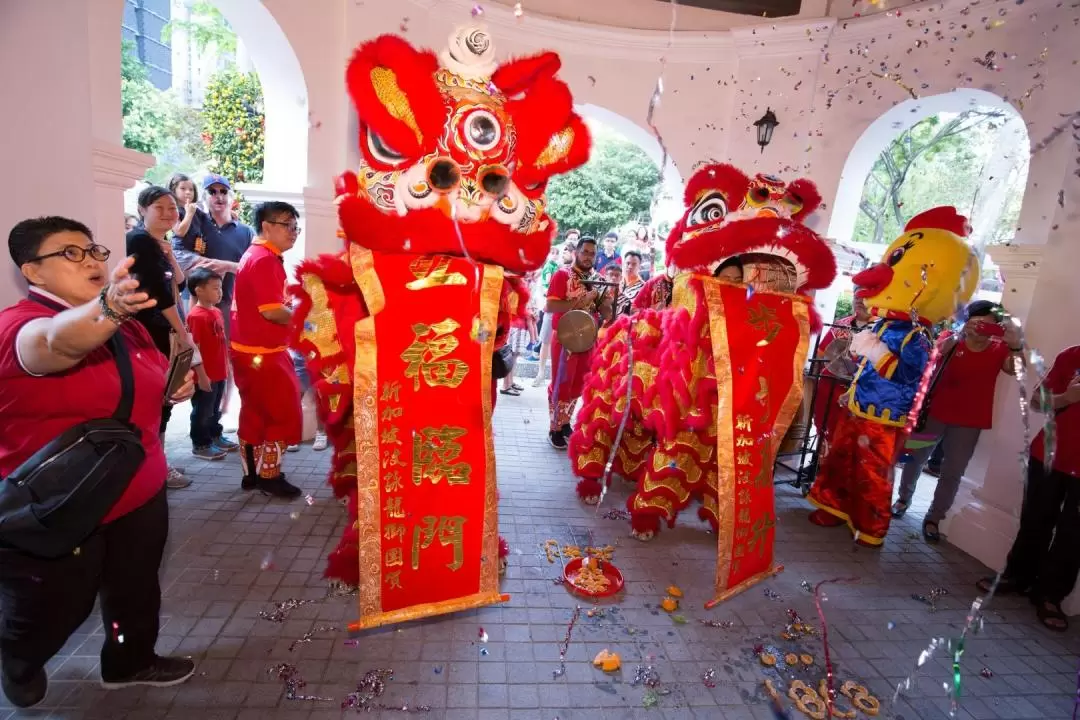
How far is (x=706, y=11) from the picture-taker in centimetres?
548

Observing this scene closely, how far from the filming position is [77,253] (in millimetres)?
1502

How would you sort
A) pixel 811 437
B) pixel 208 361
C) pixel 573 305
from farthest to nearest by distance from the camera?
pixel 811 437 < pixel 573 305 < pixel 208 361

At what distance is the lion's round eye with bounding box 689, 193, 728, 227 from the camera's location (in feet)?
9.50

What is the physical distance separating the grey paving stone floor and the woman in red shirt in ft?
0.77

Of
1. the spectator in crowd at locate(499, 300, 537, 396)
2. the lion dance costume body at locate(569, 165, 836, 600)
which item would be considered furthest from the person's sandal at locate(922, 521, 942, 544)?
the spectator in crowd at locate(499, 300, 537, 396)

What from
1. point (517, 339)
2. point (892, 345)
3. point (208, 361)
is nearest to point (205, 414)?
point (208, 361)

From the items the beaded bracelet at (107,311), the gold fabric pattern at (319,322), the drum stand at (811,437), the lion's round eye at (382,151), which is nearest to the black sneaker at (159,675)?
the gold fabric pattern at (319,322)

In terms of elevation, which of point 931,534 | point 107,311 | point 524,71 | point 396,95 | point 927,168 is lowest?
point 931,534

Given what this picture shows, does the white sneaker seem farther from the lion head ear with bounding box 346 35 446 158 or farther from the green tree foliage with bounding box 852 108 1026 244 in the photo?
the green tree foliage with bounding box 852 108 1026 244

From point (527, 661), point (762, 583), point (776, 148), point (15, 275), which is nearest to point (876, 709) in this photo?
point (762, 583)

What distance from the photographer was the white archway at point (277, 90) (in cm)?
377

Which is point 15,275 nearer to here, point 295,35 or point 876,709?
point 295,35

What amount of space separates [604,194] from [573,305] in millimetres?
8112

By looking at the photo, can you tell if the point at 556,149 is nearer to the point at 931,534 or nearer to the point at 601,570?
the point at 601,570
